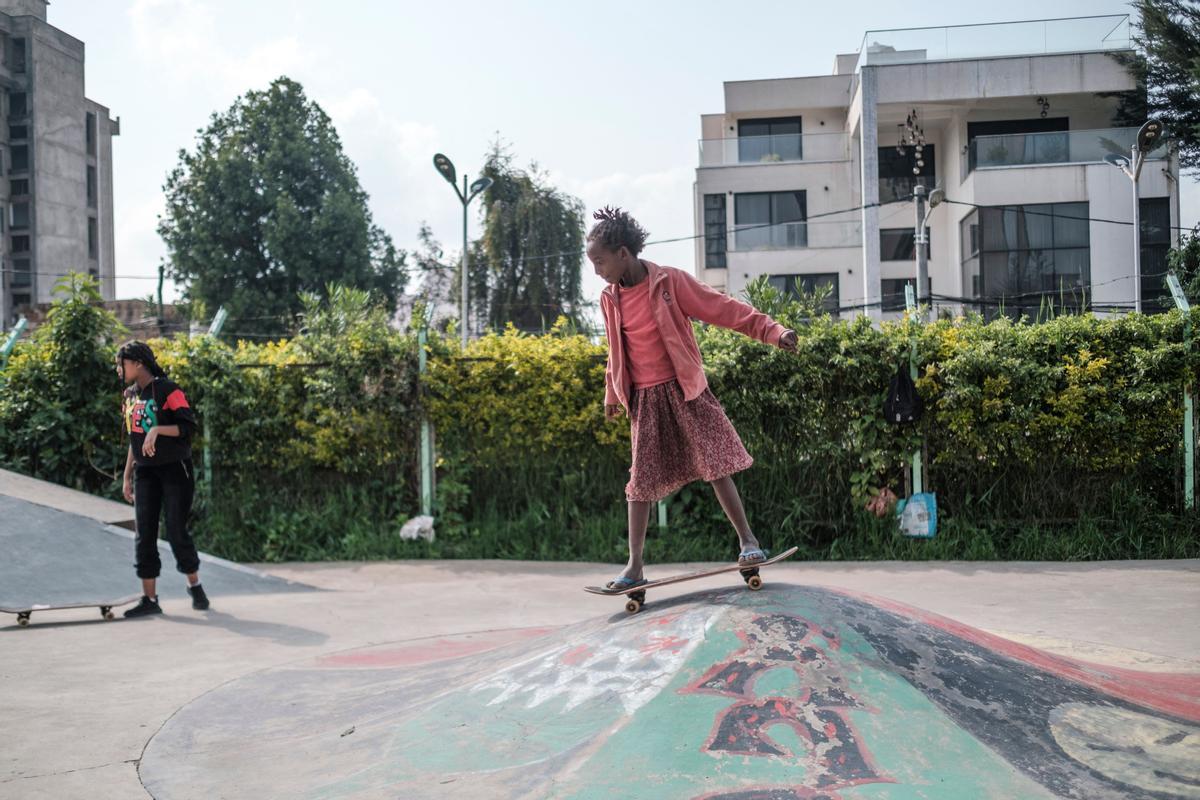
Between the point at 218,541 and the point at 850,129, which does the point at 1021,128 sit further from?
the point at 218,541

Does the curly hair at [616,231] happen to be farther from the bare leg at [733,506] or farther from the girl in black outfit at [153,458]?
the girl in black outfit at [153,458]

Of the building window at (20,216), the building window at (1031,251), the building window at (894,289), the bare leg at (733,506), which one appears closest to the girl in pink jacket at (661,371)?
the bare leg at (733,506)

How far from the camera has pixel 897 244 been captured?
97.1 feet

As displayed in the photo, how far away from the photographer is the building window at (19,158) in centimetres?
4584

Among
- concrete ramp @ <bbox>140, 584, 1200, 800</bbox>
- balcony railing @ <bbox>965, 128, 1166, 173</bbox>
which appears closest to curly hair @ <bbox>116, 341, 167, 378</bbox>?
concrete ramp @ <bbox>140, 584, 1200, 800</bbox>

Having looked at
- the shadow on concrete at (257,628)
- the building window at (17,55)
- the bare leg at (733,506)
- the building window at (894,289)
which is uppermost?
the building window at (17,55)

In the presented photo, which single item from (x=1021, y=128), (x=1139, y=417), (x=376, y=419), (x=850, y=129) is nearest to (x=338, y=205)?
(x=850, y=129)

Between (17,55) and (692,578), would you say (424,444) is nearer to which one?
(692,578)

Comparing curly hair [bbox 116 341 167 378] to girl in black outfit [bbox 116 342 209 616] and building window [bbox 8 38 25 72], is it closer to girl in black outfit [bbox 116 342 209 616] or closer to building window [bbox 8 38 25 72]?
girl in black outfit [bbox 116 342 209 616]

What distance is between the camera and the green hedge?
29.4 ft

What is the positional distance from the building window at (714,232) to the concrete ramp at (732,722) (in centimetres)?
2730

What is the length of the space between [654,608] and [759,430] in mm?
5050

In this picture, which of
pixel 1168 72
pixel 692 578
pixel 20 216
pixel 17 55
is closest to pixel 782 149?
pixel 1168 72

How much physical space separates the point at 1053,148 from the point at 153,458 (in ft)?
79.8
